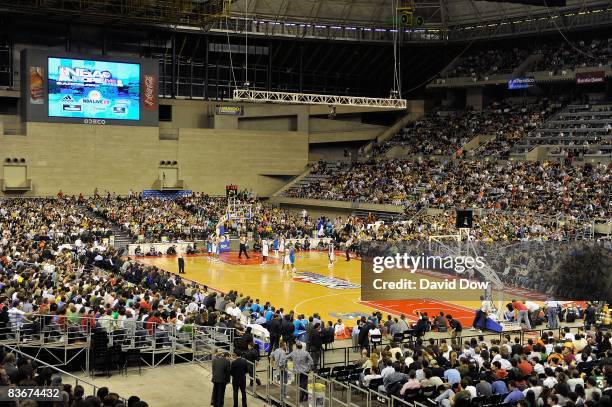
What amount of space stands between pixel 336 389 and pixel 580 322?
1327cm

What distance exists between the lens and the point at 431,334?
75.8 ft

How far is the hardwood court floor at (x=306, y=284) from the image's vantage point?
28938mm

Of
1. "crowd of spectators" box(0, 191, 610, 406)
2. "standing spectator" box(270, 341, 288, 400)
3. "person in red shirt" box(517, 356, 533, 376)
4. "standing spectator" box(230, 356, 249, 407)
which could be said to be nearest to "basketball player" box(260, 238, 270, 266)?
"crowd of spectators" box(0, 191, 610, 406)

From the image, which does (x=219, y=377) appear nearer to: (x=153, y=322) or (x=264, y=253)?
(x=153, y=322)

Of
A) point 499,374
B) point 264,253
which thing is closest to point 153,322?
point 499,374

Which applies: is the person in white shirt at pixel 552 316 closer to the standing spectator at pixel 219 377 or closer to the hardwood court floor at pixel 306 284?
the hardwood court floor at pixel 306 284

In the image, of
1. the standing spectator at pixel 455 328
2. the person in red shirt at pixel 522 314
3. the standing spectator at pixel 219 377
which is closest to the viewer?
the standing spectator at pixel 219 377

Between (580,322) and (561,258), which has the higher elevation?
(561,258)

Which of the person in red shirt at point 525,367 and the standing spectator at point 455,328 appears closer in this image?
the person in red shirt at point 525,367

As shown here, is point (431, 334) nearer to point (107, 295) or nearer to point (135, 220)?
point (107, 295)

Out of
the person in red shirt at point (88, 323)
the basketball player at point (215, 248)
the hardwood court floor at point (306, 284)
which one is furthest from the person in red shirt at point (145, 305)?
the basketball player at point (215, 248)

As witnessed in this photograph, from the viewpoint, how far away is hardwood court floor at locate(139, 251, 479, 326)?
28938mm

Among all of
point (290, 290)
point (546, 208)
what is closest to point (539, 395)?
point (290, 290)

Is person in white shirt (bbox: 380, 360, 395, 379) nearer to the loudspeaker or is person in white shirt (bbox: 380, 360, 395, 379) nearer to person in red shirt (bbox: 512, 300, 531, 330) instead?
person in red shirt (bbox: 512, 300, 531, 330)
